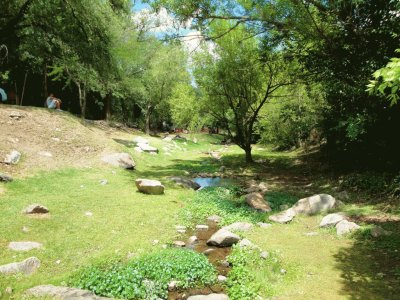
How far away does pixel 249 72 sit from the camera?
85.9 feet

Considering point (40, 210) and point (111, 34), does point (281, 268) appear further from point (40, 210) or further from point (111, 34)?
point (111, 34)

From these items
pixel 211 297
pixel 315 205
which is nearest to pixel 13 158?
pixel 211 297

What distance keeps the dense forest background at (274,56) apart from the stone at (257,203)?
14.9ft

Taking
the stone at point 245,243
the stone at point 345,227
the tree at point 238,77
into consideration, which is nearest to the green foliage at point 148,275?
the stone at point 245,243

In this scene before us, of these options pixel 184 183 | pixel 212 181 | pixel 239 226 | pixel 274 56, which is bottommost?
pixel 212 181

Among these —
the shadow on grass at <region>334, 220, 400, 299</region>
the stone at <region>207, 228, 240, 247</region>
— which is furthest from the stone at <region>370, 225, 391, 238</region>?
the stone at <region>207, 228, 240, 247</region>

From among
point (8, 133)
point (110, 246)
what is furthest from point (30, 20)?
point (110, 246)

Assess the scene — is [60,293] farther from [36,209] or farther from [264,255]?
[36,209]

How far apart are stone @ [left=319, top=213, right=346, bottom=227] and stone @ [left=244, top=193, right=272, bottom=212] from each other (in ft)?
8.87

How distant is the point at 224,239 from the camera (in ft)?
33.7

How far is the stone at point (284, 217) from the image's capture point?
12.3 metres

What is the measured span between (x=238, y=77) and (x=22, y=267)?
21629mm

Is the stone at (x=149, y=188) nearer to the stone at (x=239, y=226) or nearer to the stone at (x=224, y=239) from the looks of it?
the stone at (x=239, y=226)

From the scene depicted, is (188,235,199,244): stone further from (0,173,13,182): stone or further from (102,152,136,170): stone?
(102,152,136,170): stone
